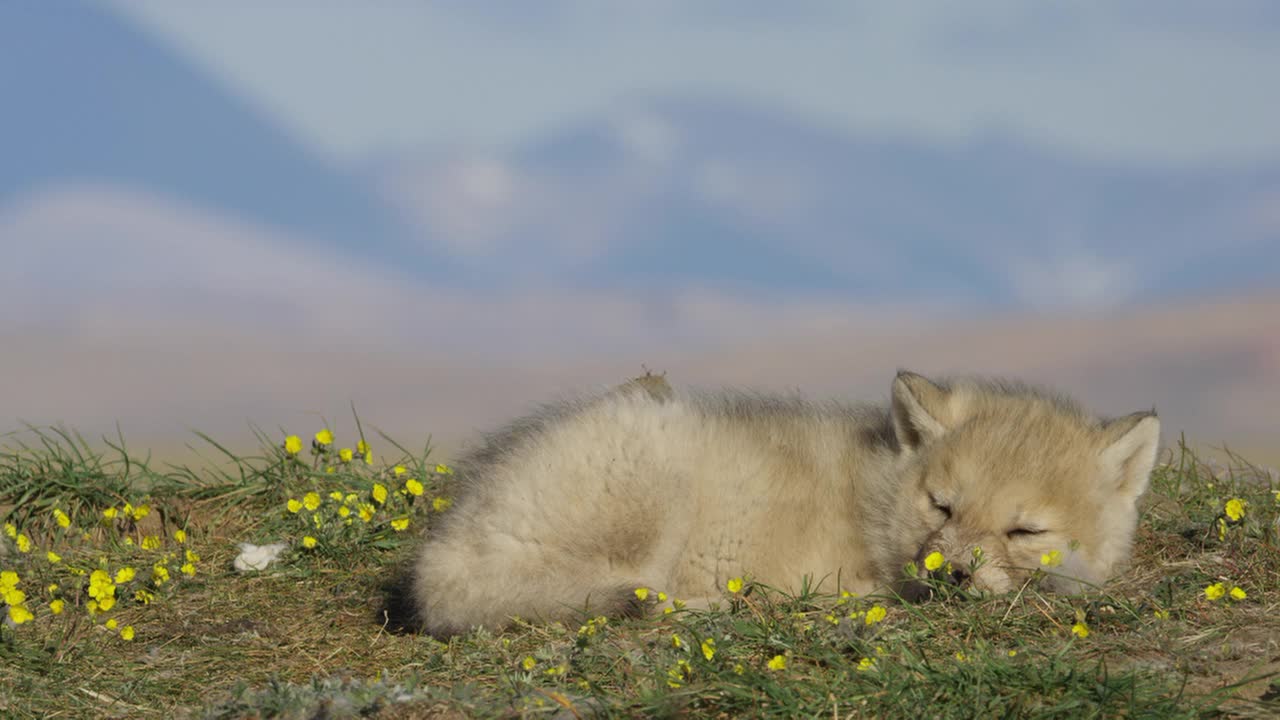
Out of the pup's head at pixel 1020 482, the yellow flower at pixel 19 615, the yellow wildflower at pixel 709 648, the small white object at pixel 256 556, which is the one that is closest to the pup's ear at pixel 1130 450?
the pup's head at pixel 1020 482

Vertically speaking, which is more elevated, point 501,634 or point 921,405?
point 921,405

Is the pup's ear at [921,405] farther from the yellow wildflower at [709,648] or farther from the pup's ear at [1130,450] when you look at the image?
the yellow wildflower at [709,648]

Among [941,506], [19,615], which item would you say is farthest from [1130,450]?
[19,615]

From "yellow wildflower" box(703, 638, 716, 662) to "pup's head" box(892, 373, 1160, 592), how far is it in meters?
1.11

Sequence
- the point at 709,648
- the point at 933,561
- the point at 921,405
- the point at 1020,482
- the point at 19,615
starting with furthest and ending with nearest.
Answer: the point at 19,615, the point at 921,405, the point at 1020,482, the point at 933,561, the point at 709,648

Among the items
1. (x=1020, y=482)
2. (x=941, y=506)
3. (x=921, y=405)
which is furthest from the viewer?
(x=921, y=405)

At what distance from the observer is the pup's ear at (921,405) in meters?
4.88

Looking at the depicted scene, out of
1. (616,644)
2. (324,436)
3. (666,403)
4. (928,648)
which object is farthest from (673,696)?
(324,436)

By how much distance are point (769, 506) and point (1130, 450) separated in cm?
143

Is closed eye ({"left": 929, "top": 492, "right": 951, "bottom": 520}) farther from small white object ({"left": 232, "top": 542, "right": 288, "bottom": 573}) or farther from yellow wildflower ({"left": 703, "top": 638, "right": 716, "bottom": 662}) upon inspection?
small white object ({"left": 232, "top": 542, "right": 288, "bottom": 573})

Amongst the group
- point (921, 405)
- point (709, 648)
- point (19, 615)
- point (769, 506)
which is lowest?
point (19, 615)

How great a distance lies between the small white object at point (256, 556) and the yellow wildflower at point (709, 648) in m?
3.28

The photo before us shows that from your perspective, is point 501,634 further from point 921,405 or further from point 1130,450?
point 1130,450

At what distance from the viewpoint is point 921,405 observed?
4887 millimetres
